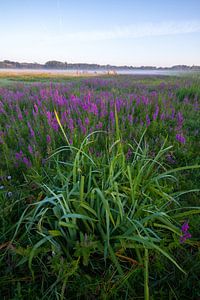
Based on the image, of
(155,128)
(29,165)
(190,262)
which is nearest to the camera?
(190,262)

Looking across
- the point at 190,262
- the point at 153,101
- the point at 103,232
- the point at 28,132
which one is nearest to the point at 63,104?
the point at 28,132

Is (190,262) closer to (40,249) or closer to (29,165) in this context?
(40,249)

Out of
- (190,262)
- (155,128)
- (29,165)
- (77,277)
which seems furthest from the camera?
(155,128)

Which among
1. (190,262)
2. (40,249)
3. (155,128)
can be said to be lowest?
(190,262)

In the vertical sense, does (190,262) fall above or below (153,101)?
below

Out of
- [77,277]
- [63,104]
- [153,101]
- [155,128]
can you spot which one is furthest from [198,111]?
[77,277]

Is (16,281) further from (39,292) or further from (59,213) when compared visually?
(59,213)

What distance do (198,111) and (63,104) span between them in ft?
9.41

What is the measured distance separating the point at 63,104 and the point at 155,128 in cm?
199

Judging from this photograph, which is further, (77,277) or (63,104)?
(63,104)

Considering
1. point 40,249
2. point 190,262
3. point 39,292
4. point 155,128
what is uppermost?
point 155,128

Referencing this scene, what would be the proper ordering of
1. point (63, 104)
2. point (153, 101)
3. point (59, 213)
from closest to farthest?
point (59, 213) < point (63, 104) < point (153, 101)

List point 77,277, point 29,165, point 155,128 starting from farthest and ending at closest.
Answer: point 155,128 < point 29,165 < point 77,277

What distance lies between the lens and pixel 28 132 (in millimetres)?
3053
